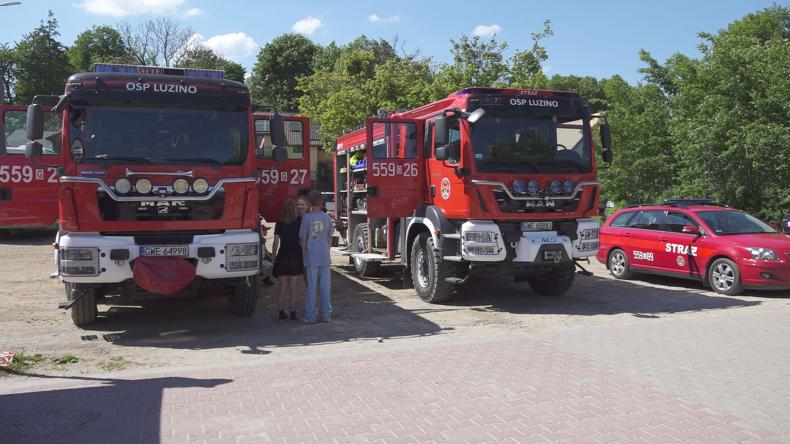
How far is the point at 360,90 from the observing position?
3125 cm

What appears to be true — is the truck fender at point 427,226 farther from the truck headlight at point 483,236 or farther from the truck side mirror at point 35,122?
the truck side mirror at point 35,122

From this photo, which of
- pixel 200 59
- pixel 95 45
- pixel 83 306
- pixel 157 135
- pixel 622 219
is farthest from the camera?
pixel 95 45

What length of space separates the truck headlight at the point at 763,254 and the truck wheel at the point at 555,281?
2906mm

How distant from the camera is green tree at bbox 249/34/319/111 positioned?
2304 inches

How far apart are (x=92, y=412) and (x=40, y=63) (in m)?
38.7

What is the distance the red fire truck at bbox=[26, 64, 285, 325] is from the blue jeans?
95 centimetres

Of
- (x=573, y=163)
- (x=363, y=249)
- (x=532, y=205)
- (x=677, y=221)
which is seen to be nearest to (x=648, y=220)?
(x=677, y=221)

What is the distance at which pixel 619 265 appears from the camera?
43.8 feet

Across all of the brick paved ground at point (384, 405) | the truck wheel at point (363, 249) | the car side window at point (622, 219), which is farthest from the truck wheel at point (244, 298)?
the car side window at point (622, 219)

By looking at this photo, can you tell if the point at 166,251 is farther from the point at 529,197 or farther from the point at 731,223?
the point at 731,223

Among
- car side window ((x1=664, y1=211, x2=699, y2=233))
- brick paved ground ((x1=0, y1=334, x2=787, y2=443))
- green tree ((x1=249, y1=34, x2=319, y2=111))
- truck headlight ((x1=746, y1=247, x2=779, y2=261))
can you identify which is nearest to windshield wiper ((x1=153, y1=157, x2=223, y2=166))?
brick paved ground ((x1=0, y1=334, x2=787, y2=443))

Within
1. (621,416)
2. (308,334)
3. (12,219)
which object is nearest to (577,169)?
(308,334)

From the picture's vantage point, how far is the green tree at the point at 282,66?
192 feet

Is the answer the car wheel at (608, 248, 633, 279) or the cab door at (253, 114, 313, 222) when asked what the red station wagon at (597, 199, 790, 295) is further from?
the cab door at (253, 114, 313, 222)
